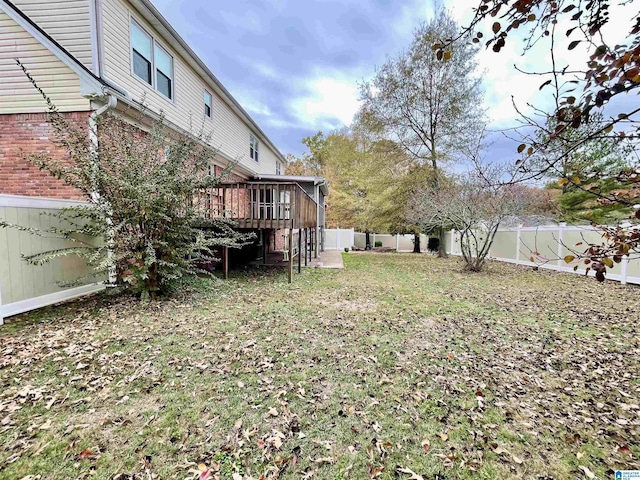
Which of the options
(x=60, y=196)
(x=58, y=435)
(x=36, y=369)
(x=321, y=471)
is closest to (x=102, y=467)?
(x=58, y=435)

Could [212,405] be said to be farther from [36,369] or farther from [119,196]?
[119,196]

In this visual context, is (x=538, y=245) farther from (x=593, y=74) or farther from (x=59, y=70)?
(x=59, y=70)

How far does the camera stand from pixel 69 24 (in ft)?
23.1

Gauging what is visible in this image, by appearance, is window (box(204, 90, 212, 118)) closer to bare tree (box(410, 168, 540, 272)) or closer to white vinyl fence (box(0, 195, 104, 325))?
white vinyl fence (box(0, 195, 104, 325))

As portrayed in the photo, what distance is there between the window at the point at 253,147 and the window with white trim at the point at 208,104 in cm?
423

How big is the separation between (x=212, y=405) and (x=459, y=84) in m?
18.3

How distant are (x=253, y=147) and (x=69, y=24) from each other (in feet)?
33.2

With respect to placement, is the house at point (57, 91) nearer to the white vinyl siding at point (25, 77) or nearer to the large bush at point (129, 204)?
the white vinyl siding at point (25, 77)

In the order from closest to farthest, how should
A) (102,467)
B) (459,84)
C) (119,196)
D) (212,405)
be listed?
(102,467)
(212,405)
(119,196)
(459,84)

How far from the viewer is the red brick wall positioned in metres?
6.91

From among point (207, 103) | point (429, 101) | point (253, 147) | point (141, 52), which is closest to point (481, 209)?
point (429, 101)

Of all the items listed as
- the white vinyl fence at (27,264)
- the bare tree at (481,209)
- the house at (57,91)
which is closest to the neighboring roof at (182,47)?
the house at (57,91)

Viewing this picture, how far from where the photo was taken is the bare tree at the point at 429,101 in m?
15.9

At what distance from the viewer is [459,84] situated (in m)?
16.0
